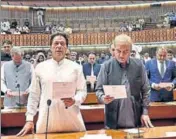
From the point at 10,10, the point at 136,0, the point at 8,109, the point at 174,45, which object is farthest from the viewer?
the point at 136,0

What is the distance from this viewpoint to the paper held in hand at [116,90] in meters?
2.74

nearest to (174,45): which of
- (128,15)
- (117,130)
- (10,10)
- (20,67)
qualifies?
(128,15)

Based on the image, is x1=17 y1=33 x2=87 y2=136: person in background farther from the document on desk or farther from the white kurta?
the document on desk

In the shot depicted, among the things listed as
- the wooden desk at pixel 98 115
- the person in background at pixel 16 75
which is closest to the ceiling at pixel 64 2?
the person in background at pixel 16 75

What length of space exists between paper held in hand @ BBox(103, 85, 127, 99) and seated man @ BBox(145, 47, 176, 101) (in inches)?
91.1

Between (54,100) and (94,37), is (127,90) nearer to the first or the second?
(54,100)

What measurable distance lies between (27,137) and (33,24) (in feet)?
58.2

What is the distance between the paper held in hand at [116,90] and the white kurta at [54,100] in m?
0.20

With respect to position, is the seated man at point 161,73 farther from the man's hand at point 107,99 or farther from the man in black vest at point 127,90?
the man's hand at point 107,99

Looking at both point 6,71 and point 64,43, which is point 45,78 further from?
point 6,71

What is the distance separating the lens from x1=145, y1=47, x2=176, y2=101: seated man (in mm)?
5031

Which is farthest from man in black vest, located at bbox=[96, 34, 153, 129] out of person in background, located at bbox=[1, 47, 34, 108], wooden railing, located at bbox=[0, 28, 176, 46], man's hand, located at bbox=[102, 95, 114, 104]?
wooden railing, located at bbox=[0, 28, 176, 46]

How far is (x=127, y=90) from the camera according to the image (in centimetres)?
296

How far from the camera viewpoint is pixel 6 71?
4.62 meters
